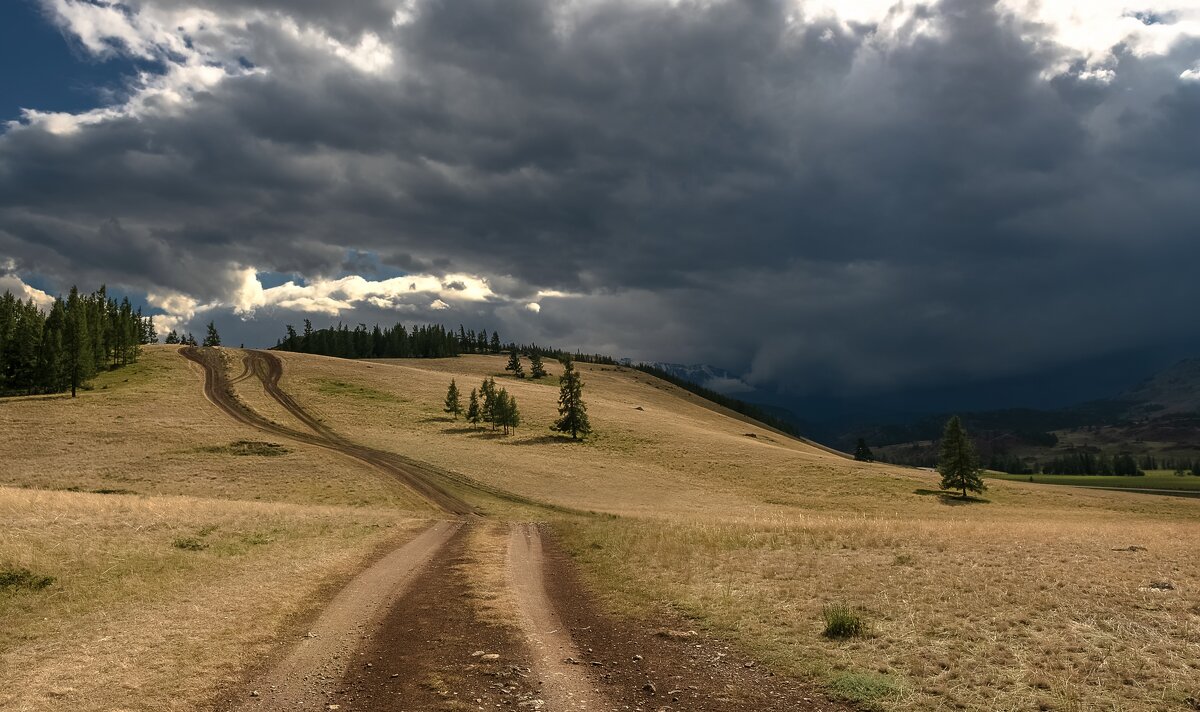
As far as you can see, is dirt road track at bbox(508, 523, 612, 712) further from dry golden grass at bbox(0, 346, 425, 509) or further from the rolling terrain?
dry golden grass at bbox(0, 346, 425, 509)

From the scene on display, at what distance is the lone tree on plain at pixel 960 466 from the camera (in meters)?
70.5

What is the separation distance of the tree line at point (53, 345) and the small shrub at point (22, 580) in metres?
88.2

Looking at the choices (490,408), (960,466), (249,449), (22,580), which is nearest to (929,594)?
(22,580)

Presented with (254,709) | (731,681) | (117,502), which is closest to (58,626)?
(254,709)

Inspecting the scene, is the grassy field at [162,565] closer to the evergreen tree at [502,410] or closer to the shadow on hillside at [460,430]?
the shadow on hillside at [460,430]

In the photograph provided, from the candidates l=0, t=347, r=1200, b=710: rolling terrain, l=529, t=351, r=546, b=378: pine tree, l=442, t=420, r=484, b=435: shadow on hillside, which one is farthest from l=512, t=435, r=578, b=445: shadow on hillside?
l=529, t=351, r=546, b=378: pine tree

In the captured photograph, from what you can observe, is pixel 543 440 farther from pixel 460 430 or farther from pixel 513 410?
pixel 460 430

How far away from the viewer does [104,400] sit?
269 ft

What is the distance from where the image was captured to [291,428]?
76750 mm

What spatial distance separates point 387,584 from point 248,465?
45.1 m

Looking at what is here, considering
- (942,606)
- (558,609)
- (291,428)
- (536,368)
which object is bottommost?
(291,428)

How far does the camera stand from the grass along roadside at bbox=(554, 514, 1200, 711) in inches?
404

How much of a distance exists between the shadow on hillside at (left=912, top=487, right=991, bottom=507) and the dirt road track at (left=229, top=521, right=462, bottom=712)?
58891 mm

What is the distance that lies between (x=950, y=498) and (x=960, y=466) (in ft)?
22.8
